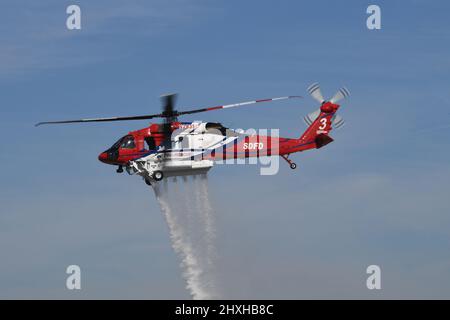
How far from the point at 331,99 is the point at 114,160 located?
60.0 feet

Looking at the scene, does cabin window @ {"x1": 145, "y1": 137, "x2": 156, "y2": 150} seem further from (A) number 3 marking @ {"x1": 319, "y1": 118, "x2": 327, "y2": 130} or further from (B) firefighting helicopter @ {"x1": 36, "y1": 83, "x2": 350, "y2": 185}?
(A) number 3 marking @ {"x1": 319, "y1": 118, "x2": 327, "y2": 130}

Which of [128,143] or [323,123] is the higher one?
[323,123]

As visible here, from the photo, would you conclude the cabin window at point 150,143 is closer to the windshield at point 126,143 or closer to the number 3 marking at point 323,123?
the windshield at point 126,143

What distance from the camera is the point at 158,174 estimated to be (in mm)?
65750

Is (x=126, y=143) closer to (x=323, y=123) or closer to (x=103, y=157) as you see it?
(x=103, y=157)

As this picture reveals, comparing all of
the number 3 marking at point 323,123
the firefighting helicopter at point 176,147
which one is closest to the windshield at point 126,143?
the firefighting helicopter at point 176,147

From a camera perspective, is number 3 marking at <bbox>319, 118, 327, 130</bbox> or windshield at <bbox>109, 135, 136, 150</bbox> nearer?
windshield at <bbox>109, 135, 136, 150</bbox>

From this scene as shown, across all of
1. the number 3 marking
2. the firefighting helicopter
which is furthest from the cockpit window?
the number 3 marking

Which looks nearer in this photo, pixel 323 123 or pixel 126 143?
pixel 126 143

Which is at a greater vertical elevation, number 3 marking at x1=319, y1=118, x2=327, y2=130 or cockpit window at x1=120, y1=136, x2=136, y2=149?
number 3 marking at x1=319, y1=118, x2=327, y2=130

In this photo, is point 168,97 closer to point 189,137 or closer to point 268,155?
point 189,137

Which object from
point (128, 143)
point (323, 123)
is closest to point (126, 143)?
point (128, 143)
